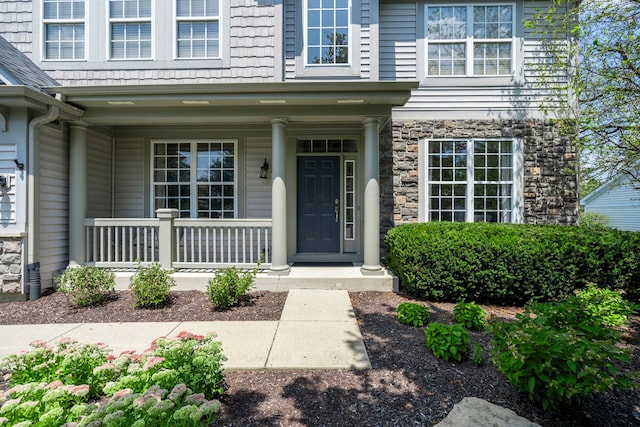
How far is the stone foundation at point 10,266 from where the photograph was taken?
4.51 metres

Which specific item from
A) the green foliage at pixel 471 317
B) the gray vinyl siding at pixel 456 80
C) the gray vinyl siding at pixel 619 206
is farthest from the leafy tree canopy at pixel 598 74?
the gray vinyl siding at pixel 619 206

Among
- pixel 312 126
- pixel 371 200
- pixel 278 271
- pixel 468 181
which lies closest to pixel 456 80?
pixel 468 181

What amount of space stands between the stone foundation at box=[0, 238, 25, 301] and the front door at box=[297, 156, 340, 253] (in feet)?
14.2

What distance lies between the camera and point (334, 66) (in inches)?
238

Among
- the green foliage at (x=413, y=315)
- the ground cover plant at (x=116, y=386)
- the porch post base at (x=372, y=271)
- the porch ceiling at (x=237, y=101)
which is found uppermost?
the porch ceiling at (x=237, y=101)

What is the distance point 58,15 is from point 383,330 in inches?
306

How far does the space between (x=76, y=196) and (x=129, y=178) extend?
1505 millimetres

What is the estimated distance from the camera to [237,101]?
4.91 metres

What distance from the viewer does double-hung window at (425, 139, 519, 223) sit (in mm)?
6250

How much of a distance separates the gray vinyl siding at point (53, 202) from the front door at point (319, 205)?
12.9 feet

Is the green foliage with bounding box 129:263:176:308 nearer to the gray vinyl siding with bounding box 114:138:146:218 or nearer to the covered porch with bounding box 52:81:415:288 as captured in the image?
the covered porch with bounding box 52:81:415:288

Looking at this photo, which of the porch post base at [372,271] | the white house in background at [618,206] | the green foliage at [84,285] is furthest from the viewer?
the white house in background at [618,206]

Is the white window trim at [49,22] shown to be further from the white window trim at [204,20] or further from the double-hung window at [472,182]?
the double-hung window at [472,182]

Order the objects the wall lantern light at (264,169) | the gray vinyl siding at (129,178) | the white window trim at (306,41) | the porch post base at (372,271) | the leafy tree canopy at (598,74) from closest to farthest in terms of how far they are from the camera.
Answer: the porch post base at (372,271)
the leafy tree canopy at (598,74)
the white window trim at (306,41)
the wall lantern light at (264,169)
the gray vinyl siding at (129,178)
